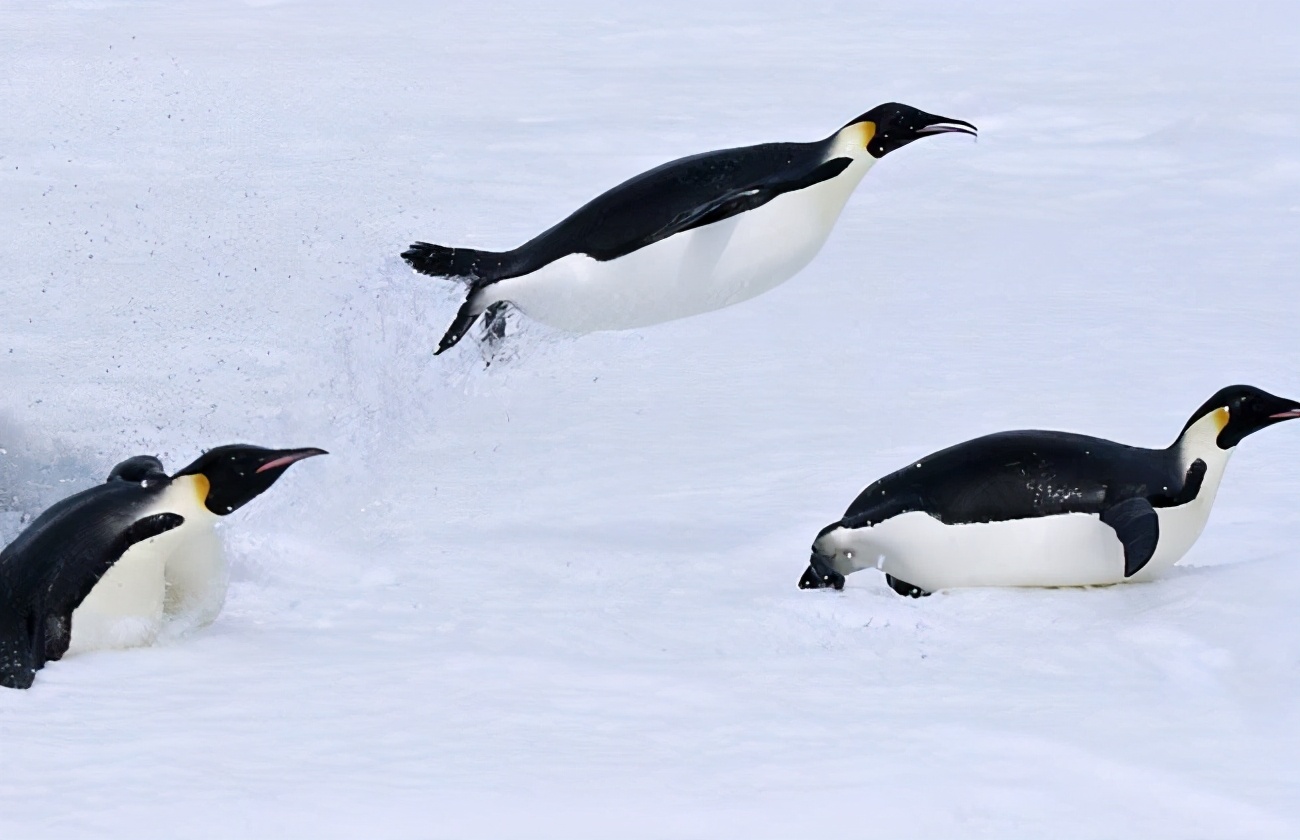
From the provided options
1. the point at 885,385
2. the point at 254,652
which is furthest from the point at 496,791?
the point at 885,385

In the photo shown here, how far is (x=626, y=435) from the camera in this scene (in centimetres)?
544

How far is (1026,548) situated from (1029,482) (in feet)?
0.48

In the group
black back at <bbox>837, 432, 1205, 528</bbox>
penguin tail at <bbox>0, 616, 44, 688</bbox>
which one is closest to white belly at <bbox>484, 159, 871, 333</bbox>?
black back at <bbox>837, 432, 1205, 528</bbox>

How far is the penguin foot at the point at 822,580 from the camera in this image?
3971 mm

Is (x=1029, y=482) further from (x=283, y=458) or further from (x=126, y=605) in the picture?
(x=126, y=605)

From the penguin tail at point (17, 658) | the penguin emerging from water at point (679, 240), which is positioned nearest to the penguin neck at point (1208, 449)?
the penguin emerging from water at point (679, 240)

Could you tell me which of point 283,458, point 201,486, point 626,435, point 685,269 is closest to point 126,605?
point 201,486

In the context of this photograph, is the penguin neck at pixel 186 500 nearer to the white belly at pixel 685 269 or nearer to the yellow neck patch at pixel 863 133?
the white belly at pixel 685 269

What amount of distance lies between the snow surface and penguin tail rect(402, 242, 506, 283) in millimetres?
279

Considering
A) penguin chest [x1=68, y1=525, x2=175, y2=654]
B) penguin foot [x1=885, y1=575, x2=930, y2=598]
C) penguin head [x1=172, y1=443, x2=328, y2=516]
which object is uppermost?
penguin head [x1=172, y1=443, x2=328, y2=516]

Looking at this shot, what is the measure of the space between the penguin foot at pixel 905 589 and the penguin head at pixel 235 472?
1368mm

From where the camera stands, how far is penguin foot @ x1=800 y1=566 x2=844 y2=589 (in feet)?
13.0

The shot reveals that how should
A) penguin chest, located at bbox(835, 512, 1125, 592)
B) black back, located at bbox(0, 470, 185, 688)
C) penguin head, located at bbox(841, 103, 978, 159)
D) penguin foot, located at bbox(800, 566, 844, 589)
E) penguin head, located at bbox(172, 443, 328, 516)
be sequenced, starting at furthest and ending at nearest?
penguin head, located at bbox(841, 103, 978, 159), penguin foot, located at bbox(800, 566, 844, 589), penguin chest, located at bbox(835, 512, 1125, 592), penguin head, located at bbox(172, 443, 328, 516), black back, located at bbox(0, 470, 185, 688)

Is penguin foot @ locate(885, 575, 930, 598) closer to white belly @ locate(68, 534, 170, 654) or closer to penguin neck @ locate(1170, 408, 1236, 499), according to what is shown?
penguin neck @ locate(1170, 408, 1236, 499)
